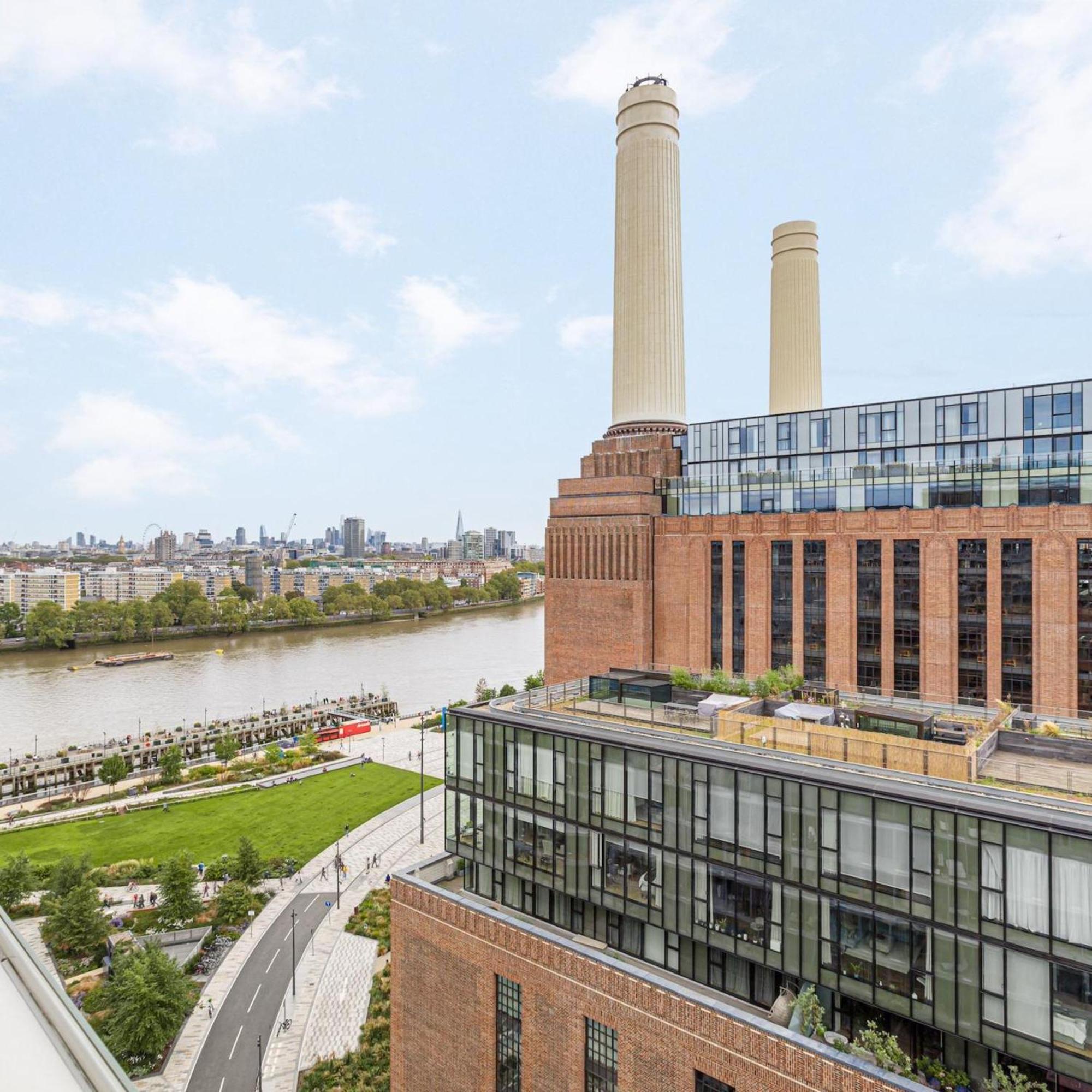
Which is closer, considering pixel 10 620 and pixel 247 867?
pixel 247 867

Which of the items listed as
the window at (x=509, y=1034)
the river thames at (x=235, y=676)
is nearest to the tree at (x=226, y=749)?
the river thames at (x=235, y=676)

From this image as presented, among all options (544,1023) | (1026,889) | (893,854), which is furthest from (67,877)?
(1026,889)

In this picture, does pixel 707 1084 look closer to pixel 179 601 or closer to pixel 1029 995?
pixel 1029 995

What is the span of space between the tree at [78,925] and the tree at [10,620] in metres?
111

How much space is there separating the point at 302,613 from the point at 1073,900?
14991 cm

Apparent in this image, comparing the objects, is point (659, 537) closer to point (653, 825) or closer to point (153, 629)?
point (653, 825)

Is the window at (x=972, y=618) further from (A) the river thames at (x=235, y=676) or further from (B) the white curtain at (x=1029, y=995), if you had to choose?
(A) the river thames at (x=235, y=676)

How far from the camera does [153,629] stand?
13038 cm

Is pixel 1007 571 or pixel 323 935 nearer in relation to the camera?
pixel 323 935

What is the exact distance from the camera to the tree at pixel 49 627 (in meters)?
117

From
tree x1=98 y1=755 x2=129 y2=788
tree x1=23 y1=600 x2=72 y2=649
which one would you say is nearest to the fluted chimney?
tree x1=98 y1=755 x2=129 y2=788

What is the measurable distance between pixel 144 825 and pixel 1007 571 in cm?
5419

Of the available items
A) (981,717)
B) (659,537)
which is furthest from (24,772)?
(981,717)

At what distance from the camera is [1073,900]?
14.0 m
